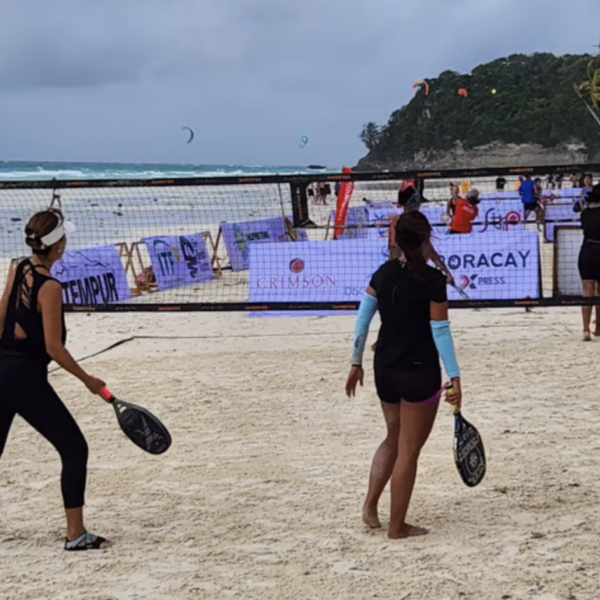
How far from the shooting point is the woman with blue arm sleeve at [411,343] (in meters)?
4.14

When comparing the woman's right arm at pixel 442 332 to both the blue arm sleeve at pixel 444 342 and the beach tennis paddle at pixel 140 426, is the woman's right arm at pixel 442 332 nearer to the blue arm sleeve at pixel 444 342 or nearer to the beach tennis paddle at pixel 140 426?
the blue arm sleeve at pixel 444 342

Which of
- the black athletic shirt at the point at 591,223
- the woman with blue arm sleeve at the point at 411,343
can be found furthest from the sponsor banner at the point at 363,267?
the woman with blue arm sleeve at the point at 411,343

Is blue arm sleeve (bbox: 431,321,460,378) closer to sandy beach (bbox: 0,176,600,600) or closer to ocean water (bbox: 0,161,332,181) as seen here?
sandy beach (bbox: 0,176,600,600)

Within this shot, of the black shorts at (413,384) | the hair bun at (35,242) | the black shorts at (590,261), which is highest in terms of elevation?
the hair bun at (35,242)

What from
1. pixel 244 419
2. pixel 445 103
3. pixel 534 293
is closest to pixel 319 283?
pixel 534 293

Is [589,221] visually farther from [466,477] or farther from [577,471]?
[466,477]

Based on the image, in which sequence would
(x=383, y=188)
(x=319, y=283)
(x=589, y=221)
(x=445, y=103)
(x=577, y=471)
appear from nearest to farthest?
(x=577, y=471) < (x=589, y=221) < (x=319, y=283) < (x=383, y=188) < (x=445, y=103)

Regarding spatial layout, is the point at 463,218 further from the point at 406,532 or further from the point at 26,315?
the point at 26,315

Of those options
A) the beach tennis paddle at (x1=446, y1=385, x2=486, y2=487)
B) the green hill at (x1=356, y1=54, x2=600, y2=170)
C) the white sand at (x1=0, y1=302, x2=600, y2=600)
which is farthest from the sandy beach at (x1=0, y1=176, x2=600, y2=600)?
the green hill at (x1=356, y1=54, x2=600, y2=170)

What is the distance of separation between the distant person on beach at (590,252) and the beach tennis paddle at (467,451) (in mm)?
5368

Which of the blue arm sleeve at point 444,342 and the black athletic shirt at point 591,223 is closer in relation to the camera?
the blue arm sleeve at point 444,342

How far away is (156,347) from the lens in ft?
33.6

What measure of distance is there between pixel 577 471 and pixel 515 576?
174 cm

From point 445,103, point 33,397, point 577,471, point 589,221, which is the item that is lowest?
point 577,471
